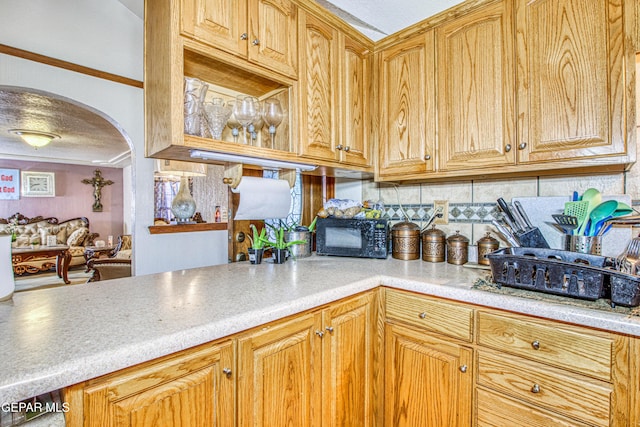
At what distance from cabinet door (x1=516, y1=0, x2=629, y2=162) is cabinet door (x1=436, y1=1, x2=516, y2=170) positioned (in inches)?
2.1

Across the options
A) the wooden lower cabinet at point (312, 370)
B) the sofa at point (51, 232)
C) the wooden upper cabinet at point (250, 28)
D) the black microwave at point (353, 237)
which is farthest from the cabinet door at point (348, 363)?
the sofa at point (51, 232)

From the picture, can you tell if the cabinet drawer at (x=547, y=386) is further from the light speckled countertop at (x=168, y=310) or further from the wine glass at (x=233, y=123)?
the wine glass at (x=233, y=123)

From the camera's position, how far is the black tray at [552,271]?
99cm

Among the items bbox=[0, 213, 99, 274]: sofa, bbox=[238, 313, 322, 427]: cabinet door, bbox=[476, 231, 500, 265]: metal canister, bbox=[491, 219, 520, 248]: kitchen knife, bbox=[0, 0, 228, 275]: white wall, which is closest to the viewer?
bbox=[238, 313, 322, 427]: cabinet door

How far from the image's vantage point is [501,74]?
4.54 feet

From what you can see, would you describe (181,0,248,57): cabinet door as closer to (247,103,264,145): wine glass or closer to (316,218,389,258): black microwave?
(247,103,264,145): wine glass

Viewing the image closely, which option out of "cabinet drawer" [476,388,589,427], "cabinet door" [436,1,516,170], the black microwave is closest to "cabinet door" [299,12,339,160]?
the black microwave

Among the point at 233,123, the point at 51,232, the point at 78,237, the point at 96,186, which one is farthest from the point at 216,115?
the point at 96,186

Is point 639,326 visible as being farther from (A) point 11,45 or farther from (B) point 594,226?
(A) point 11,45

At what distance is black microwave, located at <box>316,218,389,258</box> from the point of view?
172 cm

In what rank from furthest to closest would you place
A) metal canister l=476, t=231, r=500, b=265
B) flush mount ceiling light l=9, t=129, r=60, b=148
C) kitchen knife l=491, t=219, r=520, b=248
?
1. flush mount ceiling light l=9, t=129, r=60, b=148
2. metal canister l=476, t=231, r=500, b=265
3. kitchen knife l=491, t=219, r=520, b=248

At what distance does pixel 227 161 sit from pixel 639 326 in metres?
1.54

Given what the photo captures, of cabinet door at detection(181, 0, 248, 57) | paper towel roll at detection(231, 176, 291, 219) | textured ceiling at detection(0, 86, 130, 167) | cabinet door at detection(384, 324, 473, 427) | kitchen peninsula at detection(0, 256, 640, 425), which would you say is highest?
textured ceiling at detection(0, 86, 130, 167)

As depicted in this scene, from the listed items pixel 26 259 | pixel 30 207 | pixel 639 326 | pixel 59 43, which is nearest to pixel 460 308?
pixel 639 326
